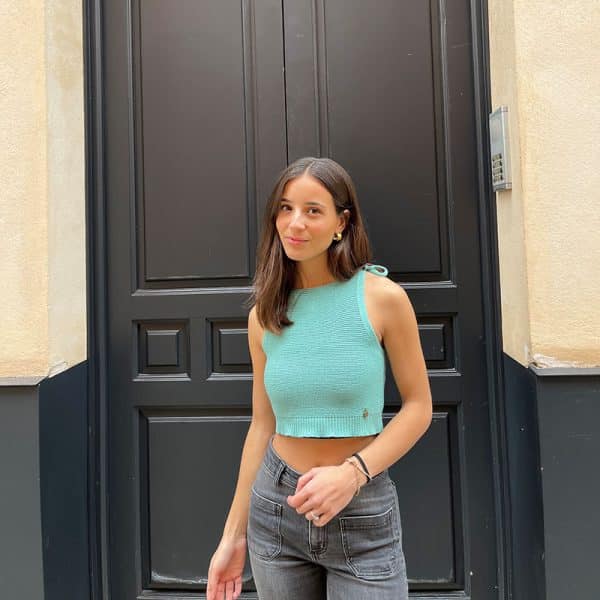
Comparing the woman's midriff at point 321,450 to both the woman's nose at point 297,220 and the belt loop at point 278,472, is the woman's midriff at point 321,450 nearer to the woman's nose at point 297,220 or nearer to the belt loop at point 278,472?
the belt loop at point 278,472

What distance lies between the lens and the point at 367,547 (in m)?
1.54

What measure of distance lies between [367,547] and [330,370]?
45 centimetres

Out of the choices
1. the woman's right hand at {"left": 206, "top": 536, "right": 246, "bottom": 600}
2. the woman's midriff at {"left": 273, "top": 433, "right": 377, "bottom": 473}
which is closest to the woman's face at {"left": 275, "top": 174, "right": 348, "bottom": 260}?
the woman's midriff at {"left": 273, "top": 433, "right": 377, "bottom": 473}

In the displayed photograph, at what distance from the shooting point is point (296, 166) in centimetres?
164

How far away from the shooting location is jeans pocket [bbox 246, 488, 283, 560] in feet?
5.22

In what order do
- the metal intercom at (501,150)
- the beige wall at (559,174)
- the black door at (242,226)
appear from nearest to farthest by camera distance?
the beige wall at (559,174) → the metal intercom at (501,150) → the black door at (242,226)

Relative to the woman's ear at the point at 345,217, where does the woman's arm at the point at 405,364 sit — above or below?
below

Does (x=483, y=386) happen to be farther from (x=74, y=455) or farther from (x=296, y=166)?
(x=74, y=455)

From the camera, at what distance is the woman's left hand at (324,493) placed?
141 cm

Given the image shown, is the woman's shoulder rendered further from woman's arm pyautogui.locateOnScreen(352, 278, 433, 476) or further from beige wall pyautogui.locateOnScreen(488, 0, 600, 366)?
beige wall pyautogui.locateOnScreen(488, 0, 600, 366)

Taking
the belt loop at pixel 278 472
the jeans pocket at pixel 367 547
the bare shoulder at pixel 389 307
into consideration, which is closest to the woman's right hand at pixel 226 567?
the belt loop at pixel 278 472

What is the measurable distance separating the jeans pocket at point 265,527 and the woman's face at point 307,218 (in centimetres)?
65

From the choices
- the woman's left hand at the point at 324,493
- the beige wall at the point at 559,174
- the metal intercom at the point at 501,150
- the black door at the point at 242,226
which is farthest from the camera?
the black door at the point at 242,226

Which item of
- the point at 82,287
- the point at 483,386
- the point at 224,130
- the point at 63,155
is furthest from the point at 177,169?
the point at 483,386
